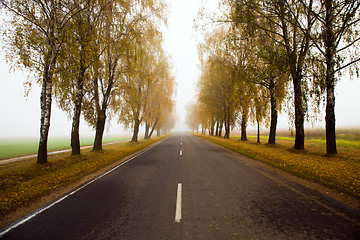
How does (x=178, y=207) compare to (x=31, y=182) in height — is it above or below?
above

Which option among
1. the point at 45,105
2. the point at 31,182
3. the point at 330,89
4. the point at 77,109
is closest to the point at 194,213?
the point at 31,182

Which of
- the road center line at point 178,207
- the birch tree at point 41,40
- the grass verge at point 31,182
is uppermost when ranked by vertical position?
the birch tree at point 41,40

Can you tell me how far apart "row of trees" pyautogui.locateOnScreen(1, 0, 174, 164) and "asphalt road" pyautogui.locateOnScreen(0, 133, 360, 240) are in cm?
704

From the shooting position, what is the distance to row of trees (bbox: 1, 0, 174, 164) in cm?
827

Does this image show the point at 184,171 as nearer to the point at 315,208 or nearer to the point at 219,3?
the point at 315,208

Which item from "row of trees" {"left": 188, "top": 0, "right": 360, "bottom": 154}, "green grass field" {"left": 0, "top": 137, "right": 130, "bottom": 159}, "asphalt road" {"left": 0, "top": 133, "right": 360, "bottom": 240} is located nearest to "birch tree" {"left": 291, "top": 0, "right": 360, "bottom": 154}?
"row of trees" {"left": 188, "top": 0, "right": 360, "bottom": 154}

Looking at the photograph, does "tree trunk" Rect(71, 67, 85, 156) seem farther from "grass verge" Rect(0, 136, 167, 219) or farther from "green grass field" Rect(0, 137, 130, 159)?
"green grass field" Rect(0, 137, 130, 159)

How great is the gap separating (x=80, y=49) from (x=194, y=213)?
1095 cm

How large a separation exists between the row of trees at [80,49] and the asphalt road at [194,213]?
7.04 m

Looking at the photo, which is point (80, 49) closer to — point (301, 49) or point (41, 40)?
point (41, 40)

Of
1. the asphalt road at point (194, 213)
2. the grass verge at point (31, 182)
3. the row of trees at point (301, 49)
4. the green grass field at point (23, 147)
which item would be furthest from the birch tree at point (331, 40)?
the green grass field at point (23, 147)

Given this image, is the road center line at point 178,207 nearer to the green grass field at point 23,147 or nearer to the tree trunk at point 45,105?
the tree trunk at point 45,105

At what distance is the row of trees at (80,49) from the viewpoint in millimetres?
8266

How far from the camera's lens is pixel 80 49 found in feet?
32.1
